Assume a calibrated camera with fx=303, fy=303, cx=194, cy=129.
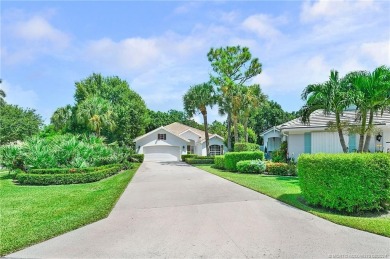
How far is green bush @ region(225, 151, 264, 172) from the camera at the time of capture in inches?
821

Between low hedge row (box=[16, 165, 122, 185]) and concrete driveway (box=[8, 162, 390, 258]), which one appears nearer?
concrete driveway (box=[8, 162, 390, 258])

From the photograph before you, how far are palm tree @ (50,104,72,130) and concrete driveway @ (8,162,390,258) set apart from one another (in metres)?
36.1

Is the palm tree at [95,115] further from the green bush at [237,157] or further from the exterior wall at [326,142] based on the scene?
the exterior wall at [326,142]

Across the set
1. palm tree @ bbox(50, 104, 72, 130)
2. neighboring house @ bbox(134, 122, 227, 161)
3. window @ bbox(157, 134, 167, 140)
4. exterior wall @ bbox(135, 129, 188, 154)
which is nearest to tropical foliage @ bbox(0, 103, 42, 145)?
palm tree @ bbox(50, 104, 72, 130)

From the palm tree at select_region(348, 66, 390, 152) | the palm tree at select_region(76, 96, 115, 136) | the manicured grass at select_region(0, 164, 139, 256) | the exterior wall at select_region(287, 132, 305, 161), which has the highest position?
the palm tree at select_region(76, 96, 115, 136)

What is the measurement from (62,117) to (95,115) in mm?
9542

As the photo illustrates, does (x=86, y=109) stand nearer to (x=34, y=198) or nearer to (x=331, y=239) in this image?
(x=34, y=198)

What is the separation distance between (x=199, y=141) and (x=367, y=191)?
3994 centimetres

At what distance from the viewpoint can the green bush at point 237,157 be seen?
68.4ft

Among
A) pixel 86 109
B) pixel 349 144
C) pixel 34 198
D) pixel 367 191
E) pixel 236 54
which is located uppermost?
pixel 236 54

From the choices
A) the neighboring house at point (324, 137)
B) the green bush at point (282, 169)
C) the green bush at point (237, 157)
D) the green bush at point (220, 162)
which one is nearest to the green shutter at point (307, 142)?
the neighboring house at point (324, 137)

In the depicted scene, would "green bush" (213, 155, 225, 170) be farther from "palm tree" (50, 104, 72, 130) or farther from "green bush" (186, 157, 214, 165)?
"palm tree" (50, 104, 72, 130)

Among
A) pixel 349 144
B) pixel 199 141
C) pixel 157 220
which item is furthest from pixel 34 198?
pixel 199 141

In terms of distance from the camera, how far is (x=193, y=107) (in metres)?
35.1
